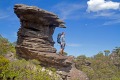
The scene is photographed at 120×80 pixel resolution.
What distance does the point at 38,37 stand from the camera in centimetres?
2198

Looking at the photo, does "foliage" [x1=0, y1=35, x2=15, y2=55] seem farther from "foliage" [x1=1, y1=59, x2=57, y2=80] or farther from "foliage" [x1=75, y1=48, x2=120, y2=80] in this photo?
"foliage" [x1=75, y1=48, x2=120, y2=80]

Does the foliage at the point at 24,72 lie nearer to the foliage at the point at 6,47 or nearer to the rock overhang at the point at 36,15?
the rock overhang at the point at 36,15

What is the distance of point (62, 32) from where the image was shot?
23.3 m

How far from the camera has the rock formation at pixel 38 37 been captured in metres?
21.4

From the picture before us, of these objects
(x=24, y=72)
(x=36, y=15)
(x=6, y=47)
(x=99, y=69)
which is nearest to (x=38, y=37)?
(x=36, y=15)

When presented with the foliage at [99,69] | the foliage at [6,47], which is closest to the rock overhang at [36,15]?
the foliage at [6,47]

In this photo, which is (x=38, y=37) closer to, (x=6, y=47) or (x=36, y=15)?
(x=36, y=15)

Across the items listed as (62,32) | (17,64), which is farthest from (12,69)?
(62,32)

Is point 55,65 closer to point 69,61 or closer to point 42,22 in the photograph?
point 69,61

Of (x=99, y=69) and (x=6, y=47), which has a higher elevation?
(x=6, y=47)

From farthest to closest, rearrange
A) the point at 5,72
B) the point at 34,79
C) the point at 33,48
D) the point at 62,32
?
the point at 62,32, the point at 33,48, the point at 34,79, the point at 5,72

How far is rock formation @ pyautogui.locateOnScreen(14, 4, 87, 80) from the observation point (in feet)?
70.2

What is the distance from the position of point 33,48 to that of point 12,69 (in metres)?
3.19

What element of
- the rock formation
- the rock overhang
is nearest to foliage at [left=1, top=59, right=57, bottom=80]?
the rock formation
